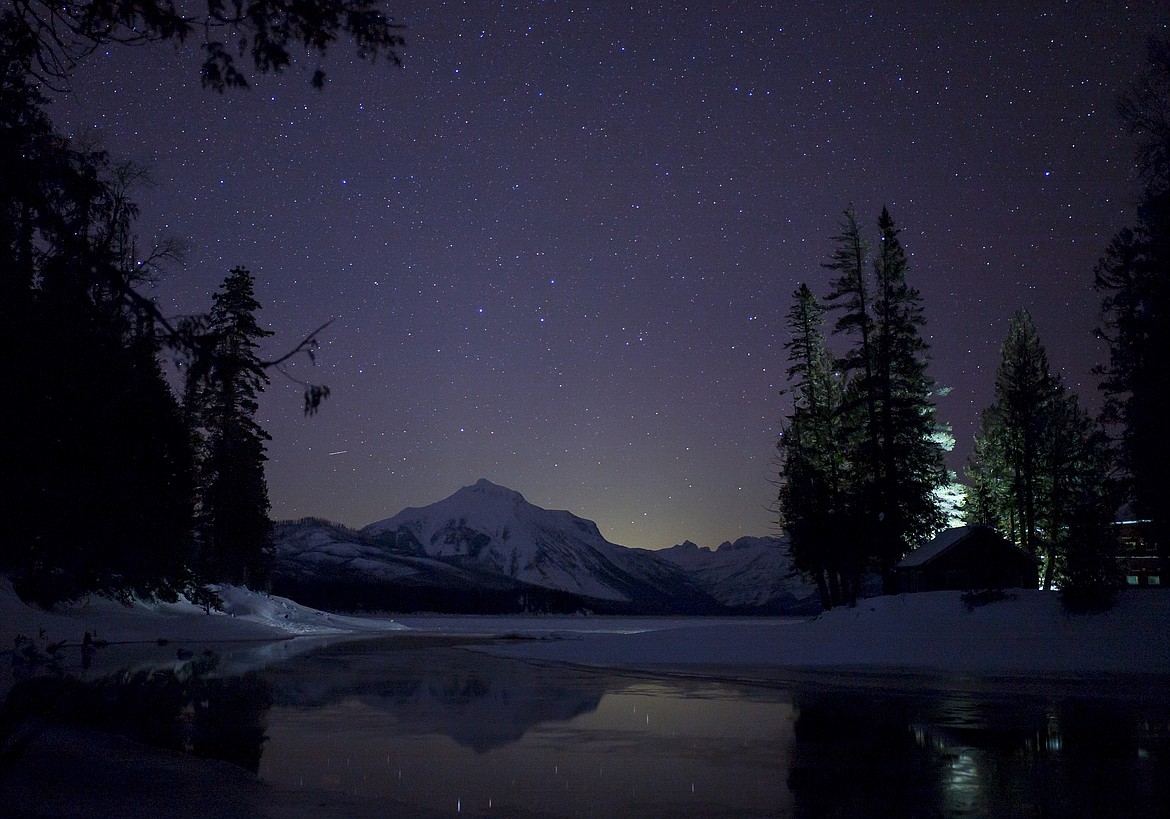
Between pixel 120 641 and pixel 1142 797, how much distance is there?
42905 mm

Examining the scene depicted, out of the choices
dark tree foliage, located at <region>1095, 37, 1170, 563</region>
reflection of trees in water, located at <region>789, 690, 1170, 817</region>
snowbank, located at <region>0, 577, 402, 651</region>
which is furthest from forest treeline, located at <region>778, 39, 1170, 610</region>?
snowbank, located at <region>0, 577, 402, 651</region>

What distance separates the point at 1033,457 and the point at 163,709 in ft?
172

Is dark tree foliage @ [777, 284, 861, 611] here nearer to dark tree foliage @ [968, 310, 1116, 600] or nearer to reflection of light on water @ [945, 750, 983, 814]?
dark tree foliage @ [968, 310, 1116, 600]

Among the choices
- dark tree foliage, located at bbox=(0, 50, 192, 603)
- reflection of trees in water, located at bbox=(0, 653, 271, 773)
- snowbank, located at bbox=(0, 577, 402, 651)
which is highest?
dark tree foliage, located at bbox=(0, 50, 192, 603)

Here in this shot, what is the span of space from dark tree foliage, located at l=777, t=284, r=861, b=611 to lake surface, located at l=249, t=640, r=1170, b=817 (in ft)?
87.6

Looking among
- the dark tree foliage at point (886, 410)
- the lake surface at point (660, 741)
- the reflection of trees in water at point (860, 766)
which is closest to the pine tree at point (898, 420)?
the dark tree foliage at point (886, 410)

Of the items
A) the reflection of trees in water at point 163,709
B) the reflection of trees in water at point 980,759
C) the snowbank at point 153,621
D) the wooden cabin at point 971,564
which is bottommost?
the snowbank at point 153,621

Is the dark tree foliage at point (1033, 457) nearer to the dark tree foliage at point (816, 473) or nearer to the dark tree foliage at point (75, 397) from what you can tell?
the dark tree foliage at point (816, 473)

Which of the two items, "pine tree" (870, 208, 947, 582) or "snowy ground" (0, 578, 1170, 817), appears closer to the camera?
"snowy ground" (0, 578, 1170, 817)

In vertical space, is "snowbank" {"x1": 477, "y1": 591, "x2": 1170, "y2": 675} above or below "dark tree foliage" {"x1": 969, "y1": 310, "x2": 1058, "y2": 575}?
below

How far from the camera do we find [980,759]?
1080 cm

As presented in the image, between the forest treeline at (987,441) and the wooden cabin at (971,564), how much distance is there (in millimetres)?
1778

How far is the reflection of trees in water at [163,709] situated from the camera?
12.2 meters

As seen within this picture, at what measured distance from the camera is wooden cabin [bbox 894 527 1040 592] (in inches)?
1704
